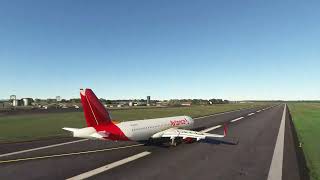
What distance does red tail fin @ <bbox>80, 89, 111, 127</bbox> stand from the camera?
33.4m

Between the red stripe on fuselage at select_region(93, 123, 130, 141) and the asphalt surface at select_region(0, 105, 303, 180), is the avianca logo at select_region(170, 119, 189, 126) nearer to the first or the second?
the asphalt surface at select_region(0, 105, 303, 180)

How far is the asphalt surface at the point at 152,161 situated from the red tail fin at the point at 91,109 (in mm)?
3459

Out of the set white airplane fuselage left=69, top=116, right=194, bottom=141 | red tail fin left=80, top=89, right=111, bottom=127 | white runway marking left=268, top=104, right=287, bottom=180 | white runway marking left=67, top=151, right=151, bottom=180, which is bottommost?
white runway marking left=268, top=104, right=287, bottom=180

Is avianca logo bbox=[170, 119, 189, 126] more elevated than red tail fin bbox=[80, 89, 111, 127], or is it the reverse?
red tail fin bbox=[80, 89, 111, 127]

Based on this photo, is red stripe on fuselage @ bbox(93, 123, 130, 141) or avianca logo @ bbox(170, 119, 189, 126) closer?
red stripe on fuselage @ bbox(93, 123, 130, 141)

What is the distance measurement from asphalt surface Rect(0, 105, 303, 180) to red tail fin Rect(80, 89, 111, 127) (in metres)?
3.46

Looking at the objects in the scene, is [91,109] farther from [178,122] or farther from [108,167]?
[178,122]

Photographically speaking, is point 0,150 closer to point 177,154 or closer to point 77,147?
point 77,147

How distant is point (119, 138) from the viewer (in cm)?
3441

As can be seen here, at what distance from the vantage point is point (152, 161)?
29.9 metres

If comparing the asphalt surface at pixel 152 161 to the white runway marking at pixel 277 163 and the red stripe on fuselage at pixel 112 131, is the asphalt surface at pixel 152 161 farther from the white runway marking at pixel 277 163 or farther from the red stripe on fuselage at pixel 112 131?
the red stripe on fuselage at pixel 112 131

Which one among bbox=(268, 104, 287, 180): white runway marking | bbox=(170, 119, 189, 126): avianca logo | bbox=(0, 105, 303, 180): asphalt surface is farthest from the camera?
bbox=(170, 119, 189, 126): avianca logo

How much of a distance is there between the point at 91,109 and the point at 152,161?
8822mm

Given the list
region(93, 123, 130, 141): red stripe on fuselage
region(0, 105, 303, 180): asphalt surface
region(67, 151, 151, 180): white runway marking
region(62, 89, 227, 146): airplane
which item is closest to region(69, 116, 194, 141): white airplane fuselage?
region(62, 89, 227, 146): airplane
